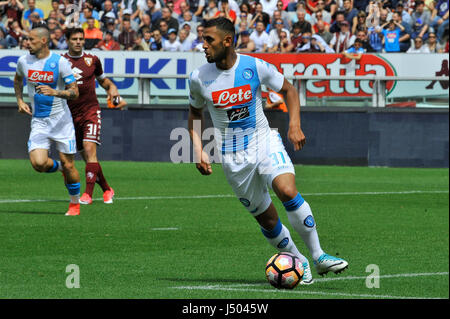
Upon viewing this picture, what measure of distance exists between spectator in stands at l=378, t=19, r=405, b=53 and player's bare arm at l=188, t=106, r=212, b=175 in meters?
17.4

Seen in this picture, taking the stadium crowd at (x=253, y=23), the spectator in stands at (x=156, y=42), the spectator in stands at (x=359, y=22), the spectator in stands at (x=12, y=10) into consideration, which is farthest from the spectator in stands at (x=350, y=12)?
the spectator in stands at (x=12, y=10)

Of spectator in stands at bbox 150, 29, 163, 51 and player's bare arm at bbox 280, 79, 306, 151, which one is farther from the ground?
player's bare arm at bbox 280, 79, 306, 151

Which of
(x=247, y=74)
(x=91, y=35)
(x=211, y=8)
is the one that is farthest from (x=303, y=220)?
(x=211, y=8)

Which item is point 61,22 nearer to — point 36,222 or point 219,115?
point 36,222

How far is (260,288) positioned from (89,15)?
66.6ft

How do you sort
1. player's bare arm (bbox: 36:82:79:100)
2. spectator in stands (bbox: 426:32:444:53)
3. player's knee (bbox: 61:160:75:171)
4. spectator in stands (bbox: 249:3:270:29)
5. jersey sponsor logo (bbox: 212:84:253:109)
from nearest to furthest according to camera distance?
jersey sponsor logo (bbox: 212:84:253:109)
player's bare arm (bbox: 36:82:79:100)
player's knee (bbox: 61:160:75:171)
spectator in stands (bbox: 426:32:444:53)
spectator in stands (bbox: 249:3:270:29)

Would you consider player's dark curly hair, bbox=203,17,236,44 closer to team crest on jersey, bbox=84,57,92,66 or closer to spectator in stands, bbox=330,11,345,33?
team crest on jersey, bbox=84,57,92,66

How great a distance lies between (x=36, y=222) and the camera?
1311 cm

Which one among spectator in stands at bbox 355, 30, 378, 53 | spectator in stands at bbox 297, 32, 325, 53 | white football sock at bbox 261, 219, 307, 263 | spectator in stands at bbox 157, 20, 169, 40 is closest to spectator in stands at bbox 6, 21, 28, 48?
spectator in stands at bbox 157, 20, 169, 40

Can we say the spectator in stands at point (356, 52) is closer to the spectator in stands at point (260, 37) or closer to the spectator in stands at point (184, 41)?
the spectator in stands at point (260, 37)

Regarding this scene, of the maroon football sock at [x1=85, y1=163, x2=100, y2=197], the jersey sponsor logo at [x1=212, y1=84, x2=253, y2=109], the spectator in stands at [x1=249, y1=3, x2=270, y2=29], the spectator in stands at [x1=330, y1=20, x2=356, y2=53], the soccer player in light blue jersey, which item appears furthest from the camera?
the spectator in stands at [x1=249, y1=3, x2=270, y2=29]

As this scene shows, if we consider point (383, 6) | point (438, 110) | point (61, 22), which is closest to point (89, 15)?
point (61, 22)

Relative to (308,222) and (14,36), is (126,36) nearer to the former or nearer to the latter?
(14,36)

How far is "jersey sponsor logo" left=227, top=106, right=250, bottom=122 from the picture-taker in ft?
28.4
